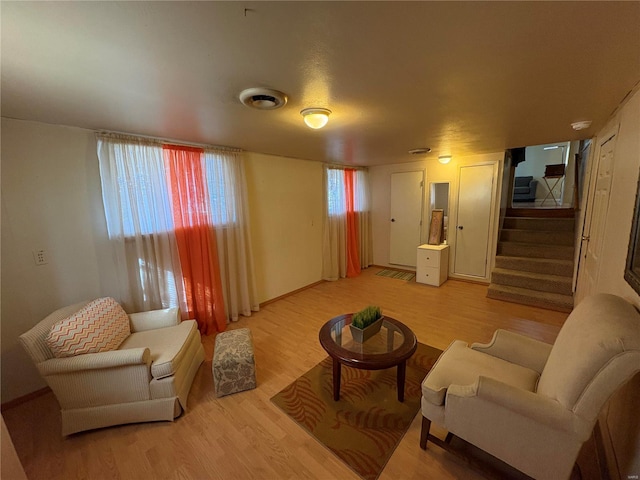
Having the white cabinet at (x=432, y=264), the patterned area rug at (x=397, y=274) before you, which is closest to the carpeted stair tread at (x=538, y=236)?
the white cabinet at (x=432, y=264)

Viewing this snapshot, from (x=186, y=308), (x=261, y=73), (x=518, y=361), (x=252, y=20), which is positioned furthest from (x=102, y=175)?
(x=518, y=361)

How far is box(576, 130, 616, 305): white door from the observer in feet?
6.68

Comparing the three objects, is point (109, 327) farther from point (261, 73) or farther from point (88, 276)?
point (261, 73)

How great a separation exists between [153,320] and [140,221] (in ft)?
3.05

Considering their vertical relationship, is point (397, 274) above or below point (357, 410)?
above

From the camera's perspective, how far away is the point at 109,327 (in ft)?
5.97

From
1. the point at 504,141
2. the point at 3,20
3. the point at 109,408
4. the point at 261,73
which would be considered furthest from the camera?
the point at 504,141

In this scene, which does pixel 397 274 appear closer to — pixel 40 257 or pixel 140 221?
pixel 140 221

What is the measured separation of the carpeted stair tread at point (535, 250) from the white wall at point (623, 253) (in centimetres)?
200

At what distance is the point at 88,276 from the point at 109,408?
3.73 ft

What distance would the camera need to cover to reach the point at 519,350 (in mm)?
1618

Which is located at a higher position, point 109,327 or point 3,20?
point 3,20

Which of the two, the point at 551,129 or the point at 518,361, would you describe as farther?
the point at 551,129

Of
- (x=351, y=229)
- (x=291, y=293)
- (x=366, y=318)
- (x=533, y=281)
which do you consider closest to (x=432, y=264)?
(x=533, y=281)
